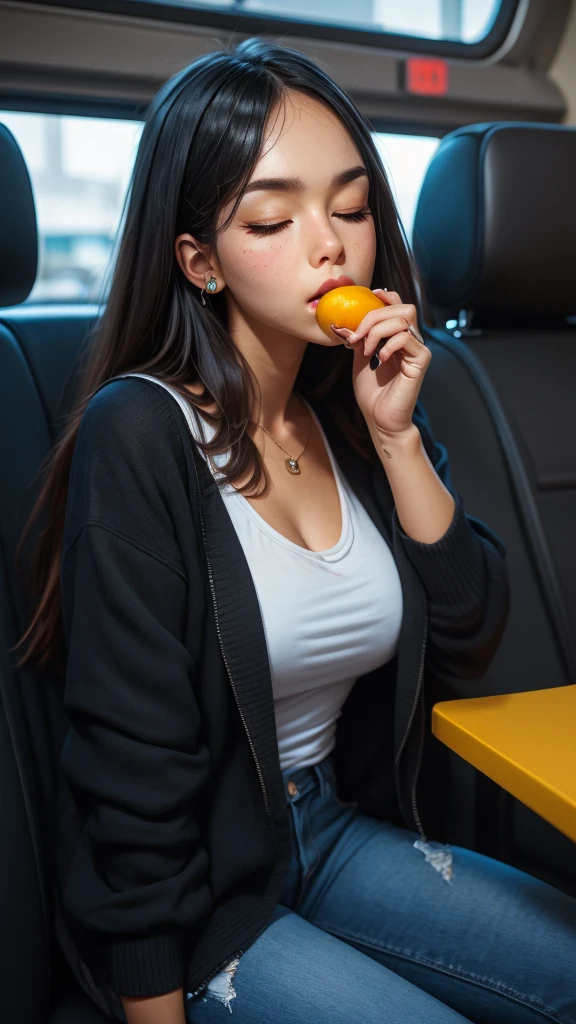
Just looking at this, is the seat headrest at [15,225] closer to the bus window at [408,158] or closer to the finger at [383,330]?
the finger at [383,330]

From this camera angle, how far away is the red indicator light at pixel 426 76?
1812 millimetres

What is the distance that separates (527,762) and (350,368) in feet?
2.12

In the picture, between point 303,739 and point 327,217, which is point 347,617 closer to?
point 303,739

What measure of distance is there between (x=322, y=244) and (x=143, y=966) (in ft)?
2.42

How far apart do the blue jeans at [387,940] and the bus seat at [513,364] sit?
0.25 meters

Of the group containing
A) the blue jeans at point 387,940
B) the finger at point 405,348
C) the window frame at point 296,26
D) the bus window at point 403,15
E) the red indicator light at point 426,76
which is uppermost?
the bus window at point 403,15

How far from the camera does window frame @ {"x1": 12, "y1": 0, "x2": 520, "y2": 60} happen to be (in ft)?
5.28

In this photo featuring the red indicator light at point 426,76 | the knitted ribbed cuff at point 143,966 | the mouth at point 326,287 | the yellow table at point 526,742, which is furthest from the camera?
the red indicator light at point 426,76

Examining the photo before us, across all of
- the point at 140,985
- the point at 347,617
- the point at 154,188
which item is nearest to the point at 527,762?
the point at 347,617

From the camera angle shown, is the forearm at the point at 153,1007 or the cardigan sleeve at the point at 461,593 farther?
the cardigan sleeve at the point at 461,593

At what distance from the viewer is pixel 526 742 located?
32.4 inches

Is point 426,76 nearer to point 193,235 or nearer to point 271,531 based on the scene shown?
point 193,235

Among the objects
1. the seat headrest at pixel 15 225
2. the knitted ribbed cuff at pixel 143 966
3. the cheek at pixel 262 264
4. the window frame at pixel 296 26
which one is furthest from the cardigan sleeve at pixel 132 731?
the window frame at pixel 296 26

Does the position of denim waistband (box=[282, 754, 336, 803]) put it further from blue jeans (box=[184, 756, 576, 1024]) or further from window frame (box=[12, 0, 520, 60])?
window frame (box=[12, 0, 520, 60])
